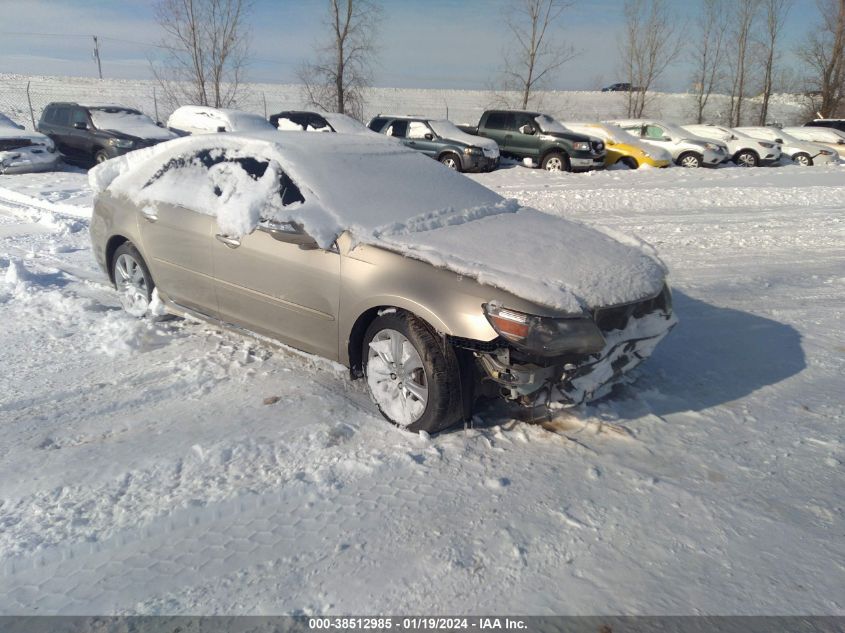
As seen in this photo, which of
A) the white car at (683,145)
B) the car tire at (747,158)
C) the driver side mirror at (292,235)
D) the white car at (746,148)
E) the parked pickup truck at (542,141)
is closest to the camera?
the driver side mirror at (292,235)

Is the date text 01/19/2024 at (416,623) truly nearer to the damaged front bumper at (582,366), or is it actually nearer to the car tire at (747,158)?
the damaged front bumper at (582,366)

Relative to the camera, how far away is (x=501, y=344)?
324 centimetres

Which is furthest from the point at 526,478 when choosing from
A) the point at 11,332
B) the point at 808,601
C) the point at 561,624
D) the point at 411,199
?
the point at 11,332

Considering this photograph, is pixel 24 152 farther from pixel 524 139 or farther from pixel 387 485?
pixel 387 485

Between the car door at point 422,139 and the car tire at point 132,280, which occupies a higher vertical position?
the car door at point 422,139

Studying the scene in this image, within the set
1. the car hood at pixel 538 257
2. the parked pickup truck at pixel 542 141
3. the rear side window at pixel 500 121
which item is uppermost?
the rear side window at pixel 500 121

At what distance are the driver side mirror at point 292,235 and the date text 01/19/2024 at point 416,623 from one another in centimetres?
215

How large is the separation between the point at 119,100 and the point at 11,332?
36.2 metres

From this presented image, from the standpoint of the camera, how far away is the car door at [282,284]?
12.6 feet

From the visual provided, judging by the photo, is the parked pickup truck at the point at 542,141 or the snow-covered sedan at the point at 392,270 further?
the parked pickup truck at the point at 542,141

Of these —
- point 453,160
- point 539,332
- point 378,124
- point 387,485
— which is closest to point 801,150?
point 453,160

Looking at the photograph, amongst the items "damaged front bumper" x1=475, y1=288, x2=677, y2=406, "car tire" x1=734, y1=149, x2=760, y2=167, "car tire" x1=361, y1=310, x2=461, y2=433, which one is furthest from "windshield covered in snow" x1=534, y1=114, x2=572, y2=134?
"car tire" x1=361, y1=310, x2=461, y2=433

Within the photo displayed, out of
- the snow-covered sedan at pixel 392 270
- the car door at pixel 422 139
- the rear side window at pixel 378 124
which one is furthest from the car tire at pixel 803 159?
the snow-covered sedan at pixel 392 270

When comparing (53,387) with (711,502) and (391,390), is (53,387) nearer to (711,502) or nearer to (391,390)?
(391,390)
